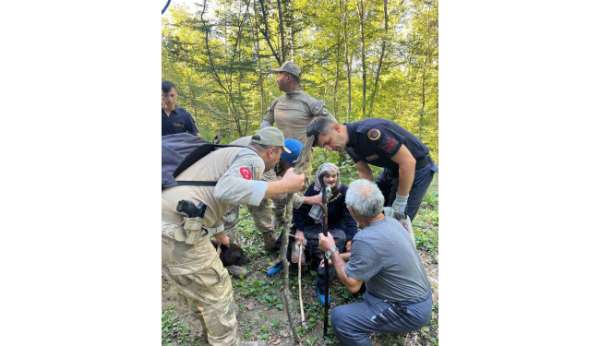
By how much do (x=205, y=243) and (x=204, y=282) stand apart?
10.2 inches

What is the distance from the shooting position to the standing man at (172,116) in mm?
2447

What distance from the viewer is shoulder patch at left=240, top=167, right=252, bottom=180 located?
187 centimetres

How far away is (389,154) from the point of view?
243 centimetres

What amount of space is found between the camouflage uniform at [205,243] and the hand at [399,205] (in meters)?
1.16

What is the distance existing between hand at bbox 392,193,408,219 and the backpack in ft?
4.61

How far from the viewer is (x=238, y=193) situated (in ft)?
5.91

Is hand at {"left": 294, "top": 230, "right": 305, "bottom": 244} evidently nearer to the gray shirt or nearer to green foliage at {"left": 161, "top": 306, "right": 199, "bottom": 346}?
the gray shirt

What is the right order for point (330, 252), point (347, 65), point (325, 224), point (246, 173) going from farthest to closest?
point (347, 65), point (325, 224), point (330, 252), point (246, 173)

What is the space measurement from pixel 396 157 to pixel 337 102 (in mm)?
682

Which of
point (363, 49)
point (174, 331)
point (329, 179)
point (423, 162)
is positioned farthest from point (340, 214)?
point (174, 331)

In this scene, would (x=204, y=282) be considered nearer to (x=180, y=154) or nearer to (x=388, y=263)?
(x=180, y=154)

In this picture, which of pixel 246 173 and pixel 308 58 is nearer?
pixel 246 173
